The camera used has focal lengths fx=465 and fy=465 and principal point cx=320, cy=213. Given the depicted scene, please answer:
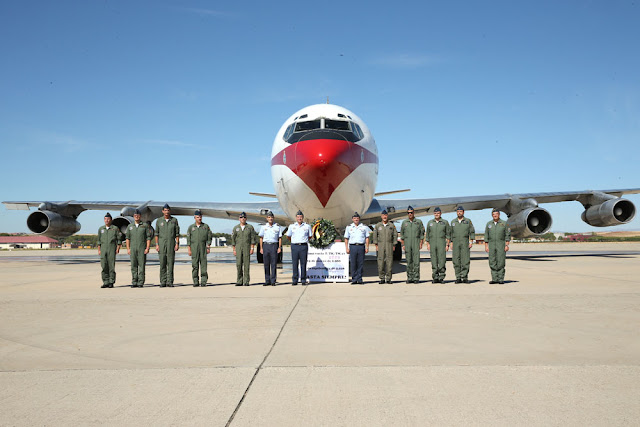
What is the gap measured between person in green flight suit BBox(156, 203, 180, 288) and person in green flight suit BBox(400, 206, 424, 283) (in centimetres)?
504

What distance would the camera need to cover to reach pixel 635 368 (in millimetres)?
3451

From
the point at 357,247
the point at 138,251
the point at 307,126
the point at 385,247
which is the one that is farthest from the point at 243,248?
the point at 307,126

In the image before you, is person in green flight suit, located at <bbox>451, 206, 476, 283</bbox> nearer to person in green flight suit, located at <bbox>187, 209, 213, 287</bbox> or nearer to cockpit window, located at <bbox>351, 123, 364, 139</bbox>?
cockpit window, located at <bbox>351, 123, 364, 139</bbox>

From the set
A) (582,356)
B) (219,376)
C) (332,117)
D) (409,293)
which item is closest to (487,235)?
(409,293)

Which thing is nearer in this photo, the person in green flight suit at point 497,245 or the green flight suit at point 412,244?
the person in green flight suit at point 497,245

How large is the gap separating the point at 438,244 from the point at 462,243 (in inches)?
21.1

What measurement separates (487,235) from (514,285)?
1408mm

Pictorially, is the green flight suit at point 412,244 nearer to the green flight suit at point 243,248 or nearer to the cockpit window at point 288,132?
the green flight suit at point 243,248

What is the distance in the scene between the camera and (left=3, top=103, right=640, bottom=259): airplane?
10711 millimetres

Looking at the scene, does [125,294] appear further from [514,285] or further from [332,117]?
[514,285]

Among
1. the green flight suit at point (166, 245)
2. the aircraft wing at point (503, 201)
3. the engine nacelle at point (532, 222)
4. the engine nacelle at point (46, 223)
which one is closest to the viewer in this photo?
the green flight suit at point (166, 245)

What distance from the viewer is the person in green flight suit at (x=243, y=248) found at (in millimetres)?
9883

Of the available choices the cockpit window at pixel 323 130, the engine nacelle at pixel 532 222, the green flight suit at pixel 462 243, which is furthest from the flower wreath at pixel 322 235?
the engine nacelle at pixel 532 222

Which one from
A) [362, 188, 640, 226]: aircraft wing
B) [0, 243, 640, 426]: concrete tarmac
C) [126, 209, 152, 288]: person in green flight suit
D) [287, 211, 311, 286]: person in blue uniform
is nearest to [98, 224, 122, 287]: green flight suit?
[126, 209, 152, 288]: person in green flight suit
